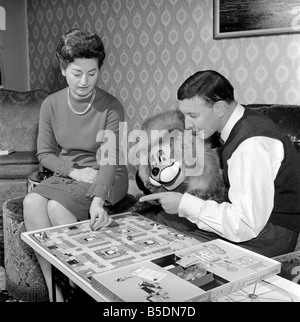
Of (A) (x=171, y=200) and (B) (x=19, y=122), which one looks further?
(B) (x=19, y=122)

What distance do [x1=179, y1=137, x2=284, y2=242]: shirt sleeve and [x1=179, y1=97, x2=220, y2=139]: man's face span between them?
19cm

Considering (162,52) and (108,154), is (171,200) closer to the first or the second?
(108,154)

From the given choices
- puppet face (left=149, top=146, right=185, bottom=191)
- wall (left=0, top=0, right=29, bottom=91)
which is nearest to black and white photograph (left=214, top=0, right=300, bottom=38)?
puppet face (left=149, top=146, right=185, bottom=191)

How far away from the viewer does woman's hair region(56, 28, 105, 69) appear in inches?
77.2

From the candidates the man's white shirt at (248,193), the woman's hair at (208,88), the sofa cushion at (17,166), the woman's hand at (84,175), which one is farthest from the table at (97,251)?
the sofa cushion at (17,166)

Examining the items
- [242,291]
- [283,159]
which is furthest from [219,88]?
[242,291]

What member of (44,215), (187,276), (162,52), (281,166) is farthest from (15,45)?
(187,276)

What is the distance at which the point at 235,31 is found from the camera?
3221 millimetres

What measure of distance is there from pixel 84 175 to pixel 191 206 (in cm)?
70

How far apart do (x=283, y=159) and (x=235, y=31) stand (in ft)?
6.14

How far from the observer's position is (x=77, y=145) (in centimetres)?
224

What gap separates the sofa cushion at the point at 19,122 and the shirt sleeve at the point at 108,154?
2029 mm

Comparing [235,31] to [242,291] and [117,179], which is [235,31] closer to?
[117,179]

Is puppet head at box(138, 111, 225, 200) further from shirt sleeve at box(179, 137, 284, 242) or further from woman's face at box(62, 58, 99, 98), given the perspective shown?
woman's face at box(62, 58, 99, 98)
